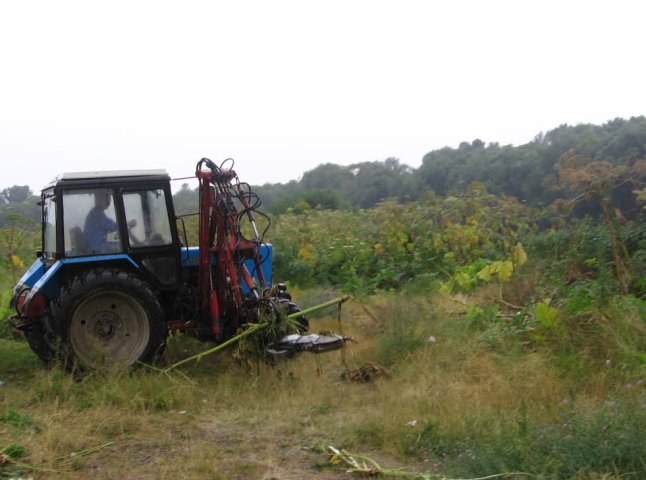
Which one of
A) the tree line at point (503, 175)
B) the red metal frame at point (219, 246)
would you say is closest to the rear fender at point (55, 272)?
the red metal frame at point (219, 246)

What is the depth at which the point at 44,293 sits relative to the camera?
7027 mm

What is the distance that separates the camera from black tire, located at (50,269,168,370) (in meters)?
6.82

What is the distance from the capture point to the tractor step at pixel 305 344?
21.5 ft

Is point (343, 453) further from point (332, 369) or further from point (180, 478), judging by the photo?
point (332, 369)

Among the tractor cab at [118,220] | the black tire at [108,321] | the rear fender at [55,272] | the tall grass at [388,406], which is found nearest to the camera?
the tall grass at [388,406]

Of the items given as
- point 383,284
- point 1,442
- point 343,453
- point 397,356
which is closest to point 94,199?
point 1,442

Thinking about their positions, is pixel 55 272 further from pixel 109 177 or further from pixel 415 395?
pixel 415 395

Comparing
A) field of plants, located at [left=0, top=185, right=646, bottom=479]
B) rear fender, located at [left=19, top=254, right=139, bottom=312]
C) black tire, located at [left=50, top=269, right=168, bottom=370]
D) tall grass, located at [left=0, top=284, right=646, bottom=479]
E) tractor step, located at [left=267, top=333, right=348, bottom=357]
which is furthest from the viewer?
rear fender, located at [left=19, top=254, right=139, bottom=312]

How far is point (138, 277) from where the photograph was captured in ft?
24.1

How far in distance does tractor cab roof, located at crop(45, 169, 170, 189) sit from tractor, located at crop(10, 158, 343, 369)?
0.03 ft

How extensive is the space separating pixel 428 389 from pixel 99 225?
3700 mm

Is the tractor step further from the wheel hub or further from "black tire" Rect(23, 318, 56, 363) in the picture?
"black tire" Rect(23, 318, 56, 363)

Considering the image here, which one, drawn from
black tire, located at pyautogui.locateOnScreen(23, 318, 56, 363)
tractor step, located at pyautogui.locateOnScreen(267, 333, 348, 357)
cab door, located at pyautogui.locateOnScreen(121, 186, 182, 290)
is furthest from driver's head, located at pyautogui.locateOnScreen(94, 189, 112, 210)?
tractor step, located at pyautogui.locateOnScreen(267, 333, 348, 357)

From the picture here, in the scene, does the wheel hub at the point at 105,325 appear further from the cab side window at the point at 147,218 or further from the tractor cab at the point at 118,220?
the cab side window at the point at 147,218
